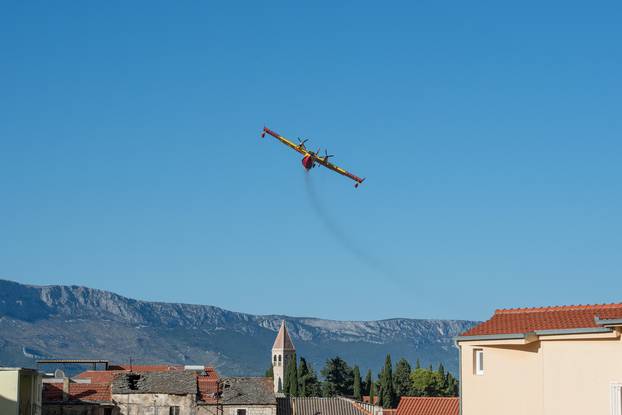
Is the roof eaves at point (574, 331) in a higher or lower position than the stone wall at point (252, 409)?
higher

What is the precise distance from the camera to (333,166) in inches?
3332

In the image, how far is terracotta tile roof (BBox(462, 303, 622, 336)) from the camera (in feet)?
109

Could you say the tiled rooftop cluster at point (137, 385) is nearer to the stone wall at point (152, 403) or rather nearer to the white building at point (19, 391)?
the stone wall at point (152, 403)

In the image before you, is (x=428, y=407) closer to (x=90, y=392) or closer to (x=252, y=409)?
(x=252, y=409)

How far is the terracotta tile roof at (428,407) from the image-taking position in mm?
57844

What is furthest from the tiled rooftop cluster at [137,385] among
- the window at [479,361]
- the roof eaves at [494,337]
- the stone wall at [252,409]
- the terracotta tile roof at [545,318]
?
the terracotta tile roof at [545,318]

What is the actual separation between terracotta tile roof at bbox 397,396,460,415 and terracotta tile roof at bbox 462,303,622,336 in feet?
66.8

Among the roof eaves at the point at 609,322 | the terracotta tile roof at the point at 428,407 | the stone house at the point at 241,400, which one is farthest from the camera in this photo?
the stone house at the point at 241,400

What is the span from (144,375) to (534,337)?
169ft

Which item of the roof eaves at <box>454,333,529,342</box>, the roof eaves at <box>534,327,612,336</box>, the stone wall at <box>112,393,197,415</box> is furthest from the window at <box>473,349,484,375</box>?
the stone wall at <box>112,393,197,415</box>

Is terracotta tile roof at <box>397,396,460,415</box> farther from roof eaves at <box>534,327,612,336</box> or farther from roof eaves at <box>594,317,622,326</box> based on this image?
roof eaves at <box>594,317,622,326</box>

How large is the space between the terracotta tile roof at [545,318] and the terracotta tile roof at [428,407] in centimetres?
2036

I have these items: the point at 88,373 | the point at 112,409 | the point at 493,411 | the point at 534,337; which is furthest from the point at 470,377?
the point at 88,373

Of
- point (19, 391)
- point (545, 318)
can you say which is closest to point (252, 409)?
point (19, 391)
